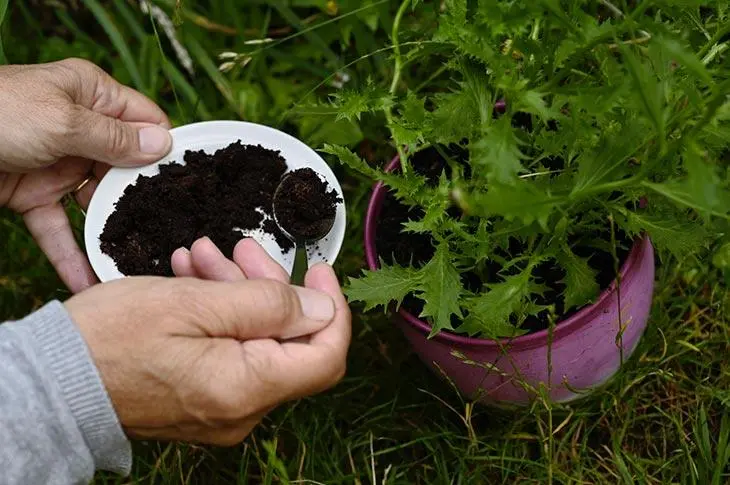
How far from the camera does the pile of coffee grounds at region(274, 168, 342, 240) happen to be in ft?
4.59

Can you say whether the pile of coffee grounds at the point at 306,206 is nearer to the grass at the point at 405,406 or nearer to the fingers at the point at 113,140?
the grass at the point at 405,406

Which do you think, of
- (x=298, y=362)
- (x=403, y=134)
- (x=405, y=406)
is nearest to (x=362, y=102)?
(x=403, y=134)

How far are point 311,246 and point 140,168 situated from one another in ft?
1.05

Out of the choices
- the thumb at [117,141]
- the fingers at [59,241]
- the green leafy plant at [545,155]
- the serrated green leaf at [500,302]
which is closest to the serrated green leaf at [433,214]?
the green leafy plant at [545,155]

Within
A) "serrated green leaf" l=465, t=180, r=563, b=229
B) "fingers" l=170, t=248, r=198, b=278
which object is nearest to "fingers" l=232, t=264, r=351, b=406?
"fingers" l=170, t=248, r=198, b=278

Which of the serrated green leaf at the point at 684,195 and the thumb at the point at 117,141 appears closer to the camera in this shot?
the serrated green leaf at the point at 684,195

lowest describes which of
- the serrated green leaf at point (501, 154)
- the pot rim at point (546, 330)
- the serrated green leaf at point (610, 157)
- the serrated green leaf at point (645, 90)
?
the pot rim at point (546, 330)

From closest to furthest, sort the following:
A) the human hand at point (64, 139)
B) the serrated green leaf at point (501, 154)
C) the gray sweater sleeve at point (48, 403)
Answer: the serrated green leaf at point (501, 154)
the gray sweater sleeve at point (48, 403)
the human hand at point (64, 139)

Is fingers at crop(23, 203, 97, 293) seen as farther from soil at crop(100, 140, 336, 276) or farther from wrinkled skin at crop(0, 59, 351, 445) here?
wrinkled skin at crop(0, 59, 351, 445)

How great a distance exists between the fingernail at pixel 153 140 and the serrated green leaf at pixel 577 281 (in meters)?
0.69

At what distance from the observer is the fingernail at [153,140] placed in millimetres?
1496

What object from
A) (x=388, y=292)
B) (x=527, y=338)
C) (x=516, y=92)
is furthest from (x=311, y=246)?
(x=516, y=92)

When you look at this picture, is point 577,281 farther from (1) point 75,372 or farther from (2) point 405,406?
(1) point 75,372

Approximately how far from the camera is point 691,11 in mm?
1117
